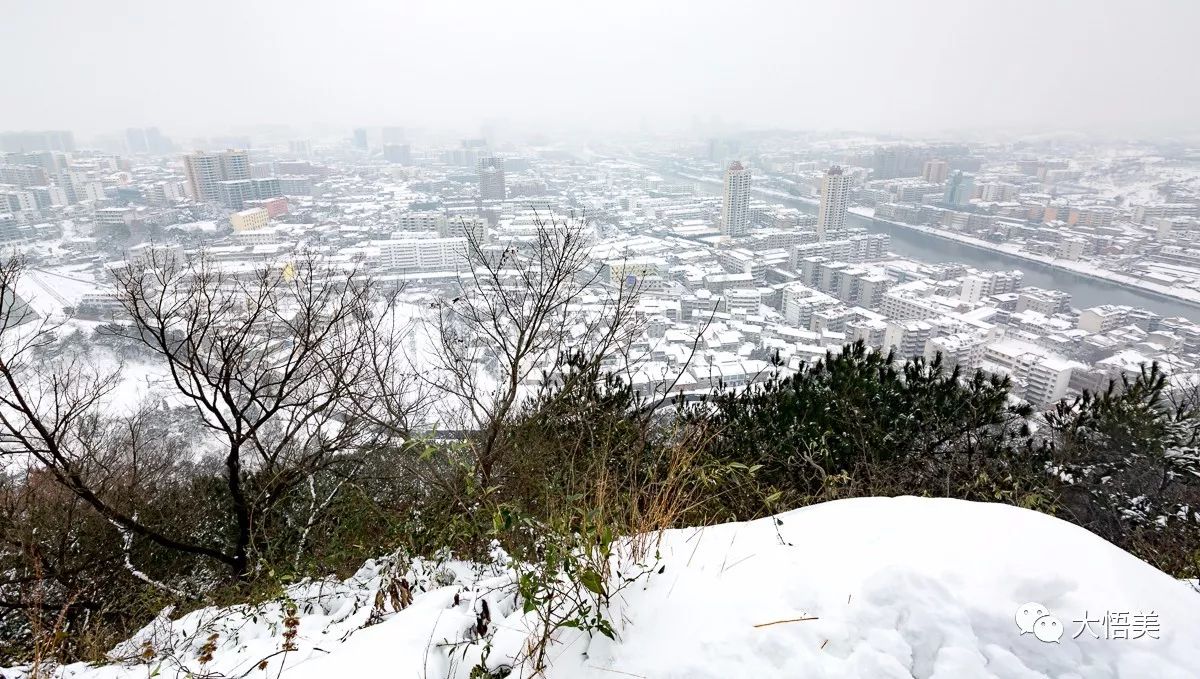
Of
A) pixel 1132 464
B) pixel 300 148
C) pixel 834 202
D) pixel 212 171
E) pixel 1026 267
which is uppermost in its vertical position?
pixel 300 148

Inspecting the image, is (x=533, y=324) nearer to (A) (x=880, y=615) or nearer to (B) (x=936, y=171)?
(A) (x=880, y=615)

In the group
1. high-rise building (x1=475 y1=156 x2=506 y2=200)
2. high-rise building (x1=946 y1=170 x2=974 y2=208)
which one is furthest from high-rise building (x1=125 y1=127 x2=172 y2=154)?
high-rise building (x1=946 y1=170 x2=974 y2=208)

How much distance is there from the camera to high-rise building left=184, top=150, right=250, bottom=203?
90.6 feet

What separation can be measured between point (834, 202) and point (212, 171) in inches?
1490

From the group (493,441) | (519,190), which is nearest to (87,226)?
(519,190)

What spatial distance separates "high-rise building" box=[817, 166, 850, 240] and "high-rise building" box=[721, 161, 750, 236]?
502 cm

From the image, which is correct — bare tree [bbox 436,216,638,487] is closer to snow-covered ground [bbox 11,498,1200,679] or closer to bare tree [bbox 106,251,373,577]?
bare tree [bbox 106,251,373,577]

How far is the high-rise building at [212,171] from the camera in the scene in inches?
1087

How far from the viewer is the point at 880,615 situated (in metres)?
1.30

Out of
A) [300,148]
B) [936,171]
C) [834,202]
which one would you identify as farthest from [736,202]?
[300,148]

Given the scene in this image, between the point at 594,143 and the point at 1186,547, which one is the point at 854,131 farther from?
the point at 1186,547

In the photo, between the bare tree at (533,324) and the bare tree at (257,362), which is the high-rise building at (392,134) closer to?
the bare tree at (257,362)

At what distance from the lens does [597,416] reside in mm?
4500

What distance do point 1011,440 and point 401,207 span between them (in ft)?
87.1
